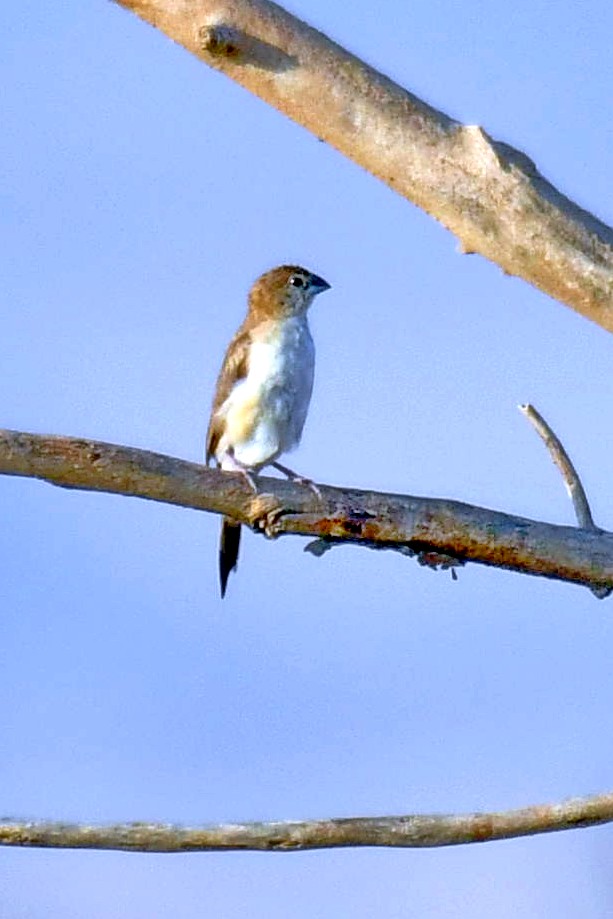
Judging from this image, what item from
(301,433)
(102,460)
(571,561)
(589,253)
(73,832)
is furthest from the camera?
(301,433)

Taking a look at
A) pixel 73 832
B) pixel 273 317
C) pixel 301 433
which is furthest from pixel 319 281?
pixel 73 832

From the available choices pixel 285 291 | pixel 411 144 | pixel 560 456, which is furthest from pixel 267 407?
pixel 411 144

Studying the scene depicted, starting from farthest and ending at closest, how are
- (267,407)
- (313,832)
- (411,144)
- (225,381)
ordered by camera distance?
1. (225,381)
2. (267,407)
3. (313,832)
4. (411,144)

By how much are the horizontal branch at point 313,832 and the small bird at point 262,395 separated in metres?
3.19

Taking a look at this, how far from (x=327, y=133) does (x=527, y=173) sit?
0.33 m

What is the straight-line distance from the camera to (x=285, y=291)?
6.93 metres

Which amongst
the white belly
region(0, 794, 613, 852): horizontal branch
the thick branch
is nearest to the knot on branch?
the thick branch

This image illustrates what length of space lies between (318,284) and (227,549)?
123 cm

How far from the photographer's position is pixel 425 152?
251 centimetres

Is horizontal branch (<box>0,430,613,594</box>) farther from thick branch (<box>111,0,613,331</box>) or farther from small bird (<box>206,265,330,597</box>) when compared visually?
small bird (<box>206,265,330,597</box>)

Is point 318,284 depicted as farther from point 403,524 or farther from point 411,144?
point 411,144

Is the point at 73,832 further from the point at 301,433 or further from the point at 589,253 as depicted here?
the point at 301,433

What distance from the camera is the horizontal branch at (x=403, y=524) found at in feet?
10.6

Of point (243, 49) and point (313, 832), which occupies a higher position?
point (243, 49)
